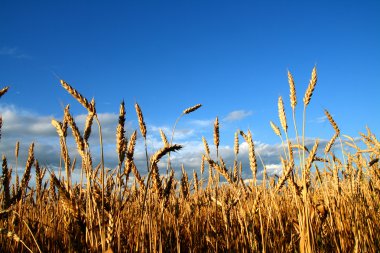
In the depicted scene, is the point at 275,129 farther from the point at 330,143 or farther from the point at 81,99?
the point at 81,99

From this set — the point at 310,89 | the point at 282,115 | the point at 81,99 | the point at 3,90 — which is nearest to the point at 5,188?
the point at 3,90

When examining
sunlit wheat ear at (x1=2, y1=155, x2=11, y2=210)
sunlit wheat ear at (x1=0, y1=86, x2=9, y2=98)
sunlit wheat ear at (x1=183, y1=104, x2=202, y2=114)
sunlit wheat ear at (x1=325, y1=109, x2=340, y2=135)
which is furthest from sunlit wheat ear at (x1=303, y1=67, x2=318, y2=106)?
sunlit wheat ear at (x1=2, y1=155, x2=11, y2=210)

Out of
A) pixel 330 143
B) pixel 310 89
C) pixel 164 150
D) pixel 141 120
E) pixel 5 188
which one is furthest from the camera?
pixel 330 143

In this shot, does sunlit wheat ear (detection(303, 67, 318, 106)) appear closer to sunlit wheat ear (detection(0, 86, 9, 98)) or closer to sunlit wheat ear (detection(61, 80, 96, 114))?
sunlit wheat ear (detection(61, 80, 96, 114))

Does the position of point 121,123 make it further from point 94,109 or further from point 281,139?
point 281,139

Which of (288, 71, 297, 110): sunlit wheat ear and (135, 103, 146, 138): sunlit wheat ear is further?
(135, 103, 146, 138): sunlit wheat ear

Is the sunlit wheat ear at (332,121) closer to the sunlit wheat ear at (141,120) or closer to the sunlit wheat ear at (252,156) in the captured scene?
the sunlit wheat ear at (252,156)

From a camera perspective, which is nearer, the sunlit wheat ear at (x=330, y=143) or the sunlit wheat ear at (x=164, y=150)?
Result: the sunlit wheat ear at (x=164, y=150)

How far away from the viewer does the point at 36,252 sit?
3459 mm

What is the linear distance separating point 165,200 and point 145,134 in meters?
0.55

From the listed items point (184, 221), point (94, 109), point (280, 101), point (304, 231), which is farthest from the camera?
point (184, 221)

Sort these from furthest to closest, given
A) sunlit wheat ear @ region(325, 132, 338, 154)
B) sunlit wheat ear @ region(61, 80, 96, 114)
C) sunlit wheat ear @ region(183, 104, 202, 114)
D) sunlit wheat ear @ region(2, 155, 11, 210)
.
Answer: sunlit wheat ear @ region(325, 132, 338, 154)
sunlit wheat ear @ region(183, 104, 202, 114)
sunlit wheat ear @ region(2, 155, 11, 210)
sunlit wheat ear @ region(61, 80, 96, 114)

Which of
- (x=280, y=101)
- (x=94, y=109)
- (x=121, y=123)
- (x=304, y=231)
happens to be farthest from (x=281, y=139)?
(x=94, y=109)

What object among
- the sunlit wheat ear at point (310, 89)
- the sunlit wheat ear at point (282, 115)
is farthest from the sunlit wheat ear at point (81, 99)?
the sunlit wheat ear at point (310, 89)
